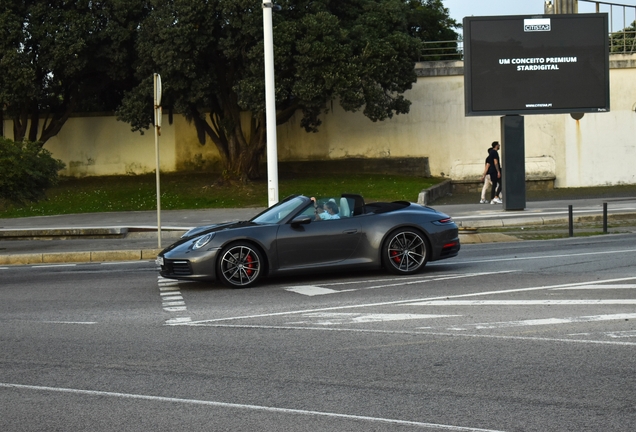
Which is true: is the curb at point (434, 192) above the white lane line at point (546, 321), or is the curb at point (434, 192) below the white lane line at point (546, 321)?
above

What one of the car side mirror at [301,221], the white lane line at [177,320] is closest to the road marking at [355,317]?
the white lane line at [177,320]

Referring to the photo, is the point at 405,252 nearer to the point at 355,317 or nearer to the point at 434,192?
the point at 355,317

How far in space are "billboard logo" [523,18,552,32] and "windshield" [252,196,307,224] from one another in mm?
11502

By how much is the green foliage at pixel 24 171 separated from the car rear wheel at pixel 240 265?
733cm

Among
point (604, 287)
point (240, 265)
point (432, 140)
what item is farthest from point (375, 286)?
point (432, 140)

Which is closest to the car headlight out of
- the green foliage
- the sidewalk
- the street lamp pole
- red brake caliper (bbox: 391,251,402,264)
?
red brake caliper (bbox: 391,251,402,264)

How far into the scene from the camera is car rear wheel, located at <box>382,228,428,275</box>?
39.3 feet

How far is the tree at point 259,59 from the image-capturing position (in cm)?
2995

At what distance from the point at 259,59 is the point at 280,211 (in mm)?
18548

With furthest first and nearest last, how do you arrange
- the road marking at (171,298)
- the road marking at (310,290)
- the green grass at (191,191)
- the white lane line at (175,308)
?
the green grass at (191,191)
the road marking at (310,290)
the white lane line at (175,308)
the road marking at (171,298)

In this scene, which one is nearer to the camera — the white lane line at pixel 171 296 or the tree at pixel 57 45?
the white lane line at pixel 171 296

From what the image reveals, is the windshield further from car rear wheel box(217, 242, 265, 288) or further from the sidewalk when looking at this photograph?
the sidewalk

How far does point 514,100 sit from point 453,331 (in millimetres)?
14717

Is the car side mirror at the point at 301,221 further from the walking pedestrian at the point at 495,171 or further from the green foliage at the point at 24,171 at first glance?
the walking pedestrian at the point at 495,171
